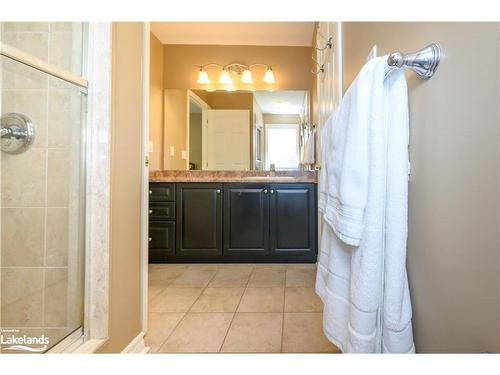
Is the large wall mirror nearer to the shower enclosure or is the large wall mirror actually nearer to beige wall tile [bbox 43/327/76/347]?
the shower enclosure

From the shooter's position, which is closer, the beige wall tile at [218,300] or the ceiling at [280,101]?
the beige wall tile at [218,300]

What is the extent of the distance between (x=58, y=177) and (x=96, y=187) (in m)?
0.23

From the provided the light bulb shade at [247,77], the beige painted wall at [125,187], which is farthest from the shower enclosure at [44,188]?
the light bulb shade at [247,77]

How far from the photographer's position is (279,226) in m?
2.61

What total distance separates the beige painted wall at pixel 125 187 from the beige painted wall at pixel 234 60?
2.08m

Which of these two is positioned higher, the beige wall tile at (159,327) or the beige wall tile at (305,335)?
the beige wall tile at (305,335)

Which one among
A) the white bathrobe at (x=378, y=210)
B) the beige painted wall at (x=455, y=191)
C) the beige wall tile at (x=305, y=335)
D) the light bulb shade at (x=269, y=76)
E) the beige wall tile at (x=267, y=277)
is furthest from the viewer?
the light bulb shade at (x=269, y=76)

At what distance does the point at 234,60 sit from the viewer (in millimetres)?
3234

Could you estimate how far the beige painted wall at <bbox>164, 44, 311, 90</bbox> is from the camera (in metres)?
3.21

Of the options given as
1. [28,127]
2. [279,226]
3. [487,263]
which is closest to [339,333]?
[487,263]

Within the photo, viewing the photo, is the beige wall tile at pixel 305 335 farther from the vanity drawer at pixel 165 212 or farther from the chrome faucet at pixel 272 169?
the chrome faucet at pixel 272 169

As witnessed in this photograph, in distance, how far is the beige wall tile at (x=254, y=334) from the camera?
1276 millimetres

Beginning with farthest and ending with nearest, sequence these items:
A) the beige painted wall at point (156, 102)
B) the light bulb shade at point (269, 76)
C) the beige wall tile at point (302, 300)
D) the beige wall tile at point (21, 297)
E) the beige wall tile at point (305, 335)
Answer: the light bulb shade at point (269, 76) → the beige painted wall at point (156, 102) → the beige wall tile at point (302, 300) → the beige wall tile at point (305, 335) → the beige wall tile at point (21, 297)
